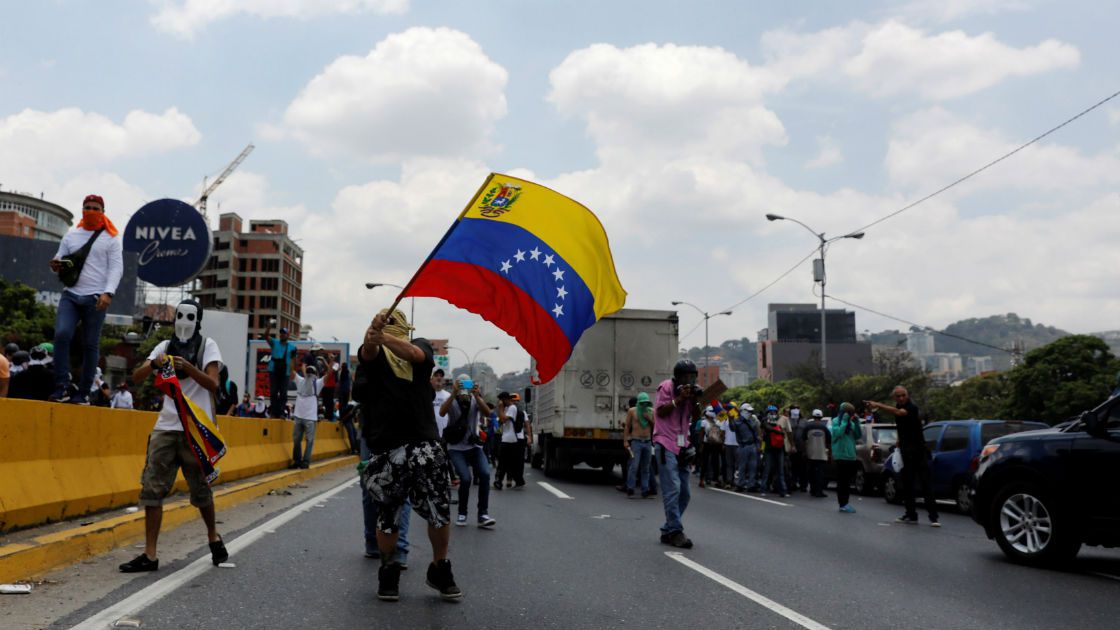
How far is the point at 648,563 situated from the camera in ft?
26.1

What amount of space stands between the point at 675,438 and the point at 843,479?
6.95 metres

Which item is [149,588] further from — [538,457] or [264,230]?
[264,230]

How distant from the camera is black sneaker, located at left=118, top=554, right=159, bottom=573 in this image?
247 inches

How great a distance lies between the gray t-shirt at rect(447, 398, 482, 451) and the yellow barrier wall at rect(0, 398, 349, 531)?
3.26 metres

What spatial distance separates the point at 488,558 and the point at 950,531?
23.9 feet

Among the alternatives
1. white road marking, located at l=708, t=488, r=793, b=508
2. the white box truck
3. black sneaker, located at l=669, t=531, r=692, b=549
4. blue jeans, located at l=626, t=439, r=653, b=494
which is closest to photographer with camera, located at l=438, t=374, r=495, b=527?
black sneaker, located at l=669, t=531, r=692, b=549

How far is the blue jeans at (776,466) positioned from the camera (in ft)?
61.4

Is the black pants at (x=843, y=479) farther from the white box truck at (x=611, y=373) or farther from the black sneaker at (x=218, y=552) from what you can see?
the black sneaker at (x=218, y=552)

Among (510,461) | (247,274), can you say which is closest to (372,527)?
(510,461)

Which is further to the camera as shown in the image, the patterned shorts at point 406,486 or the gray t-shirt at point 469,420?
the gray t-shirt at point 469,420

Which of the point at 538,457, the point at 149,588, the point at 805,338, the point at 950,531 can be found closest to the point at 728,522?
the point at 950,531

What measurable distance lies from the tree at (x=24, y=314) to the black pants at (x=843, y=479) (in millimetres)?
47256

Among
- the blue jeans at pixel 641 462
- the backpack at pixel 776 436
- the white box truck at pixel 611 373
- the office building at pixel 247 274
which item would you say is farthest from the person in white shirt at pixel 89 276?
the office building at pixel 247 274

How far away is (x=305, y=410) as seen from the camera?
1555cm
